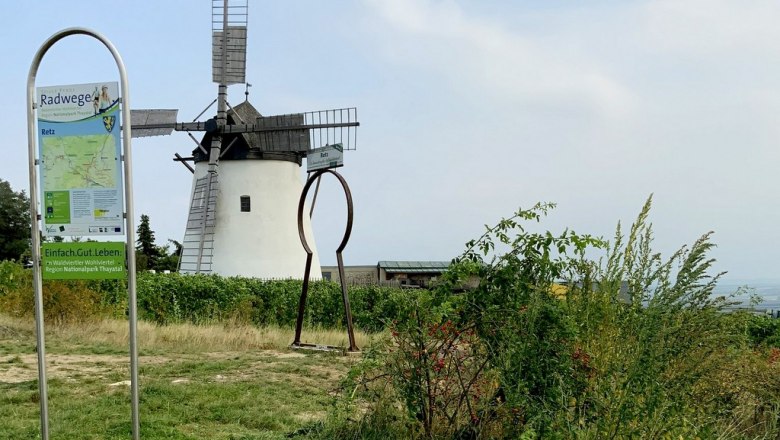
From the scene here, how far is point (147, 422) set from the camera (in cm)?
612

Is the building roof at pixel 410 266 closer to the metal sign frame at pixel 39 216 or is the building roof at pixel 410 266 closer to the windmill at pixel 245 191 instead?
the windmill at pixel 245 191

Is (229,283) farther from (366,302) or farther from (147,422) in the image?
(147,422)

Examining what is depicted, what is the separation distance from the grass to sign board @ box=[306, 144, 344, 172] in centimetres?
304

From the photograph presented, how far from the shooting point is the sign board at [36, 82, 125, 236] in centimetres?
529

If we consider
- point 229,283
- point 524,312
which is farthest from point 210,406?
point 229,283

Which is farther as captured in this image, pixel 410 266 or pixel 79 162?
pixel 410 266

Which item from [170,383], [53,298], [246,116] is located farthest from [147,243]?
[170,383]

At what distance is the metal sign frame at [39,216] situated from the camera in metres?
5.18

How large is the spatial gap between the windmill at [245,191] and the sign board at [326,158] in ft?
35.1

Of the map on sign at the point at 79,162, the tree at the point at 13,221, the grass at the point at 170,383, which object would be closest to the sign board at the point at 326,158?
the grass at the point at 170,383

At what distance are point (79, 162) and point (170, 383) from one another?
3.24 meters

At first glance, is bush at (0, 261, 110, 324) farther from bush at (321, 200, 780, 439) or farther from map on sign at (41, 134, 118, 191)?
bush at (321, 200, 780, 439)

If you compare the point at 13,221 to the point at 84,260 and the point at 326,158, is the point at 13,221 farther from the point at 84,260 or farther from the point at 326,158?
the point at 84,260

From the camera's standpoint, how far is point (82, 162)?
5.35m
